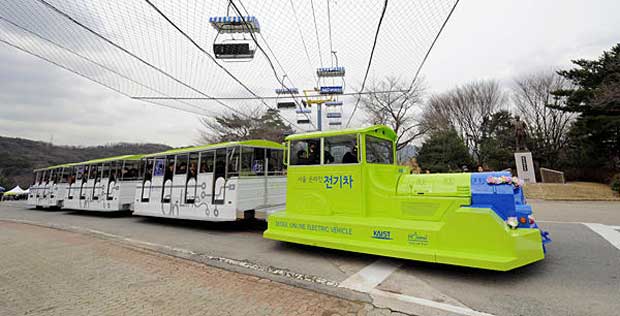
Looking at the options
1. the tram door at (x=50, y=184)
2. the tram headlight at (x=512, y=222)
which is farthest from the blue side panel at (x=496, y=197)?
the tram door at (x=50, y=184)

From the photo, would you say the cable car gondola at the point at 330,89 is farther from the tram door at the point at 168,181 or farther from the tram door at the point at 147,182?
the tram door at the point at 147,182

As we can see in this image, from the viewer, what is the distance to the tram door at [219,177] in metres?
6.96

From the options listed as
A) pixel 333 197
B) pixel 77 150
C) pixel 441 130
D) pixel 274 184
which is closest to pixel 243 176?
pixel 274 184

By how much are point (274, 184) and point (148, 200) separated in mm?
5014

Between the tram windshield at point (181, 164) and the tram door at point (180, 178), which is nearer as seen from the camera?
the tram door at point (180, 178)

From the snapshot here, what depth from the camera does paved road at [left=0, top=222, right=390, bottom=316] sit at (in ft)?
8.85

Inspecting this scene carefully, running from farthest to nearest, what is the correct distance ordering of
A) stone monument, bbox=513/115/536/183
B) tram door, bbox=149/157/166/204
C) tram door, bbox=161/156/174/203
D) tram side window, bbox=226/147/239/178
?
stone monument, bbox=513/115/536/183 < tram door, bbox=149/157/166/204 < tram door, bbox=161/156/174/203 < tram side window, bbox=226/147/239/178

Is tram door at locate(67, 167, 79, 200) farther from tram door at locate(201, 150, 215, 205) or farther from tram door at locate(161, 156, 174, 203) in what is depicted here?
tram door at locate(201, 150, 215, 205)

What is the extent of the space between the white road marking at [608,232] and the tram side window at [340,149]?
5.15 meters

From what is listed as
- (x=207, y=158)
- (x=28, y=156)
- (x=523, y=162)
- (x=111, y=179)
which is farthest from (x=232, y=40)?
(x=28, y=156)

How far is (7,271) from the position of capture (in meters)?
4.13

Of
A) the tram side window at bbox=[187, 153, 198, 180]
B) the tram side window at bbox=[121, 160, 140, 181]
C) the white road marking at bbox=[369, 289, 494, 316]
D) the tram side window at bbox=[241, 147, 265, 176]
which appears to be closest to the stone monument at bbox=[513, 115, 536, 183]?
the tram side window at bbox=[241, 147, 265, 176]

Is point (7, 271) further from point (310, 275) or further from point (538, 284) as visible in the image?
point (538, 284)

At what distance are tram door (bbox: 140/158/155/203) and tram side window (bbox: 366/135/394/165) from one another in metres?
8.28
